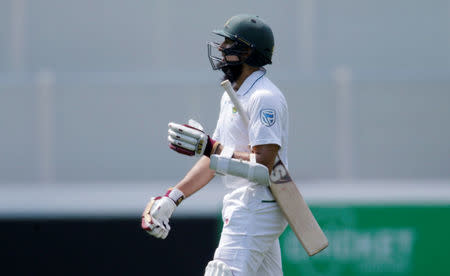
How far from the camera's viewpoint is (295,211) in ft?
10.1

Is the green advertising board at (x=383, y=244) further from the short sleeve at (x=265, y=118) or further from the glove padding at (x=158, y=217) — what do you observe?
the short sleeve at (x=265, y=118)

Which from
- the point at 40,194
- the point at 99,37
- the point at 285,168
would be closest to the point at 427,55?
the point at 99,37

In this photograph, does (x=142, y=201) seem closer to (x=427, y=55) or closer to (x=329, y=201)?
(x=329, y=201)

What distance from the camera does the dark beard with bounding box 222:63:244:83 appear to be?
322cm

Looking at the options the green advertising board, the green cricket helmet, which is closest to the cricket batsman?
the green cricket helmet

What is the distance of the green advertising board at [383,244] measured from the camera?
14.5ft

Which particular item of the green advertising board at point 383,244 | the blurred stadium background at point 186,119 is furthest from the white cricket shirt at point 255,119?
the green advertising board at point 383,244

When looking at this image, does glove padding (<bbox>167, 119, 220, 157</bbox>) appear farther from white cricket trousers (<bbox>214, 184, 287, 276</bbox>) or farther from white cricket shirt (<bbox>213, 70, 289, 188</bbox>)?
white cricket trousers (<bbox>214, 184, 287, 276</bbox>)

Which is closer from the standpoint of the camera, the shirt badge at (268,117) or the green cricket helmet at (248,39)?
the shirt badge at (268,117)

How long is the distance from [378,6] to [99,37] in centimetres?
429

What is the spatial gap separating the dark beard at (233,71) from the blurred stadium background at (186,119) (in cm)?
137

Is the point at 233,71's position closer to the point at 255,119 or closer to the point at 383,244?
the point at 255,119

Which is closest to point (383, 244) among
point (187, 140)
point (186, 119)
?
point (187, 140)

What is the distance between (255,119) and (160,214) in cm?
60
